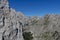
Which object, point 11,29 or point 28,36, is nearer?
point 11,29

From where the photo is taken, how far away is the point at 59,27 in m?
17.6

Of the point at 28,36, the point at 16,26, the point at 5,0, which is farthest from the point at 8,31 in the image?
the point at 5,0

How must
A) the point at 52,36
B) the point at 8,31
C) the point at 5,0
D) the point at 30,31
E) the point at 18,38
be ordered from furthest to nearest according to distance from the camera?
the point at 5,0 < the point at 30,31 < the point at 18,38 < the point at 8,31 < the point at 52,36

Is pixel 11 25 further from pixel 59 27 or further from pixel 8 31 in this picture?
pixel 59 27

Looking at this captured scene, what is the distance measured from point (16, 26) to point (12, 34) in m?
1.46

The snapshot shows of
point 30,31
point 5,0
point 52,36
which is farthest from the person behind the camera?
point 5,0

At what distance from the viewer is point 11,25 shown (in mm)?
19938

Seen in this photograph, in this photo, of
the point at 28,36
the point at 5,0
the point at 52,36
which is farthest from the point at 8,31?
the point at 5,0

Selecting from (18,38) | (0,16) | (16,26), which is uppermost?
(0,16)

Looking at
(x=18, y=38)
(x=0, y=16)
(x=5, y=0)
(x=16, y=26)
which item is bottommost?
(x=18, y=38)

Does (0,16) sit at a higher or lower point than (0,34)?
higher

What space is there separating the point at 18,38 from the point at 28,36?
1.59 meters

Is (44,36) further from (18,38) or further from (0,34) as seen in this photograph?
(0,34)

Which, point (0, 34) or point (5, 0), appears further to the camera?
point (5, 0)
